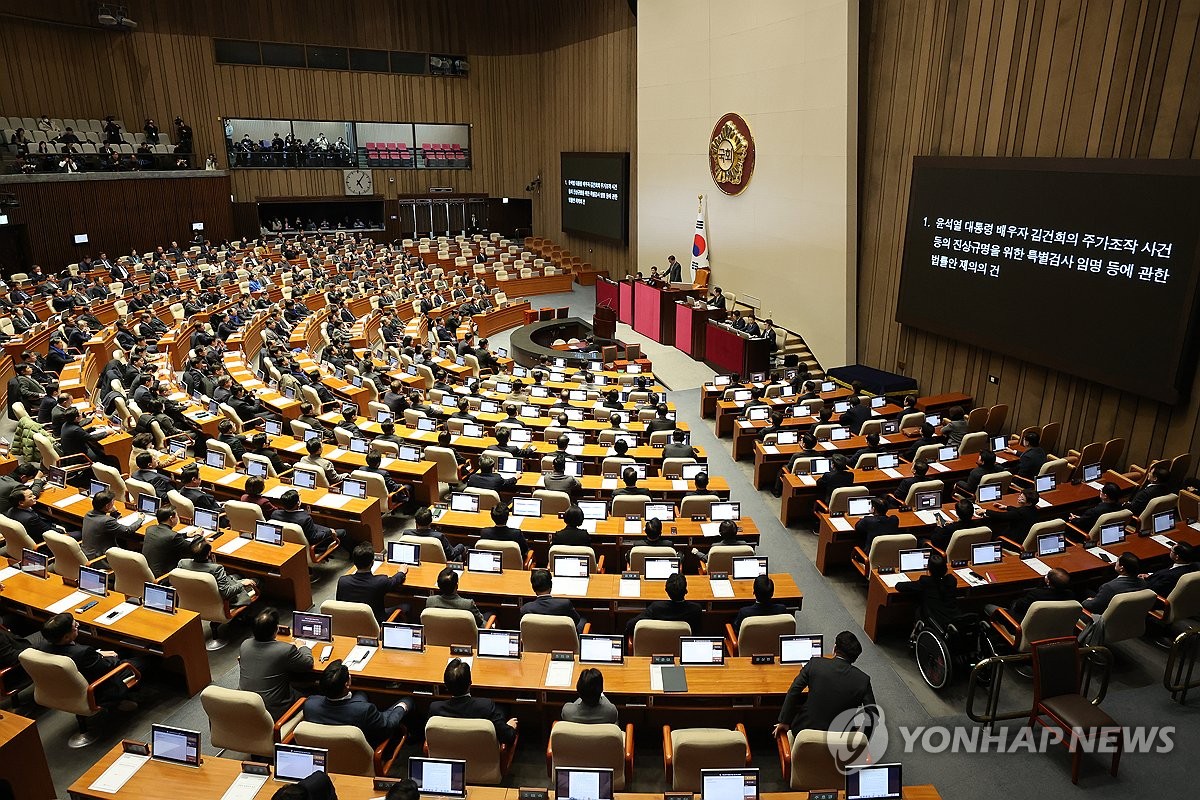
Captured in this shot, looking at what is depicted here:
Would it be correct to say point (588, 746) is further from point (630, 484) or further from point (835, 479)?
point (835, 479)

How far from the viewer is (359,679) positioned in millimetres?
5379

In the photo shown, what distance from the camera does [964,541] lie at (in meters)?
7.17

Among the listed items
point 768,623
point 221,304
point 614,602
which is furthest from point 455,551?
point 221,304

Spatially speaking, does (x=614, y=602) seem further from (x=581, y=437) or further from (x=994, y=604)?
(x=581, y=437)

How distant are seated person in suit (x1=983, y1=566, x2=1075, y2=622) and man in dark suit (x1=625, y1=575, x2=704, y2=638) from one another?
2609 millimetres

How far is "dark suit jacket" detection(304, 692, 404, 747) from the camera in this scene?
187 inches

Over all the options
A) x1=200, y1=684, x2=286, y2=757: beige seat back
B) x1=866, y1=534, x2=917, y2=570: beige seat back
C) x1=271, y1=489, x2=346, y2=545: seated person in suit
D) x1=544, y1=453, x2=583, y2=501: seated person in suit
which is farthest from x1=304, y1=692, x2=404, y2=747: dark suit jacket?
x1=866, y1=534, x2=917, y2=570: beige seat back

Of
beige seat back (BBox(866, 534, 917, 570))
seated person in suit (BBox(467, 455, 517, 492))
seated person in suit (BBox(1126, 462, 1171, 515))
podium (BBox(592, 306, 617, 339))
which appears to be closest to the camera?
beige seat back (BBox(866, 534, 917, 570))

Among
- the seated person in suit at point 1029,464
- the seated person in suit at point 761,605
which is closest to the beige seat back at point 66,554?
the seated person in suit at point 761,605

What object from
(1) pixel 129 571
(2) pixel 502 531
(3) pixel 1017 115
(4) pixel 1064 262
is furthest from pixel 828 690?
(3) pixel 1017 115

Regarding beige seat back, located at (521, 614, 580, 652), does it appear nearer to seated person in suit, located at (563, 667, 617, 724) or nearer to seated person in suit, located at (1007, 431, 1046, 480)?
seated person in suit, located at (563, 667, 617, 724)

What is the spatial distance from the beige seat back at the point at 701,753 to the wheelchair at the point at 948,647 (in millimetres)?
2461

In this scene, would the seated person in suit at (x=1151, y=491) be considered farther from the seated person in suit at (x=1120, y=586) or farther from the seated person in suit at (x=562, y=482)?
the seated person in suit at (x=562, y=482)

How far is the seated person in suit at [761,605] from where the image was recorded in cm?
574
